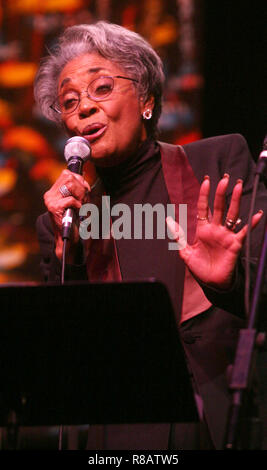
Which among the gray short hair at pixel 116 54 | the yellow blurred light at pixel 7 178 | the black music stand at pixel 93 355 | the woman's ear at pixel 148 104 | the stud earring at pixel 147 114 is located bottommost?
the yellow blurred light at pixel 7 178

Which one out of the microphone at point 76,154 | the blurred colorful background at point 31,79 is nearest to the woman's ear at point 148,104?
the microphone at point 76,154

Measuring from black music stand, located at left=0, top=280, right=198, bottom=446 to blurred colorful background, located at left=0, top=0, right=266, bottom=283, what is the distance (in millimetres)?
2043

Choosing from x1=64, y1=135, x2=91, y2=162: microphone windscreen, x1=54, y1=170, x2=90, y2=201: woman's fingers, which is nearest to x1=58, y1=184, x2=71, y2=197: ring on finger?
x1=54, y1=170, x2=90, y2=201: woman's fingers

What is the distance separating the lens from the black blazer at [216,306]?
5.74 ft

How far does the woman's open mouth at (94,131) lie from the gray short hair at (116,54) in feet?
0.77

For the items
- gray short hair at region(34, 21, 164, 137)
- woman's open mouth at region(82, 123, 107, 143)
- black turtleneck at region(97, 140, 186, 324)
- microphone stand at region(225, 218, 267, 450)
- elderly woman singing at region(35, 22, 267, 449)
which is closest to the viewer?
microphone stand at region(225, 218, 267, 450)

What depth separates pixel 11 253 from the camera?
11.3ft

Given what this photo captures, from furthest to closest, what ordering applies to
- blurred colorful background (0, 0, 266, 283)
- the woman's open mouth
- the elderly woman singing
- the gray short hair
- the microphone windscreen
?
blurred colorful background (0, 0, 266, 283), the gray short hair, the woman's open mouth, the microphone windscreen, the elderly woman singing

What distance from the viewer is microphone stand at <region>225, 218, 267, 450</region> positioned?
1212 millimetres

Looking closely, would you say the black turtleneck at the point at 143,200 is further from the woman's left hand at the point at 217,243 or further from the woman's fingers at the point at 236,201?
the woman's fingers at the point at 236,201

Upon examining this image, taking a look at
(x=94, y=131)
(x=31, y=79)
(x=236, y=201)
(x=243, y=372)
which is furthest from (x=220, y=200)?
(x=31, y=79)

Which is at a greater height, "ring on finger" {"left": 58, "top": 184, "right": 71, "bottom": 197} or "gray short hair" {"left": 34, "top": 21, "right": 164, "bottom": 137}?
"gray short hair" {"left": 34, "top": 21, "right": 164, "bottom": 137}

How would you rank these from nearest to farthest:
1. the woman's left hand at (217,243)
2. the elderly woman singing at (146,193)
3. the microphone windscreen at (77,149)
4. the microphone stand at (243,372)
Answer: the microphone stand at (243,372), the woman's left hand at (217,243), the elderly woman singing at (146,193), the microphone windscreen at (77,149)

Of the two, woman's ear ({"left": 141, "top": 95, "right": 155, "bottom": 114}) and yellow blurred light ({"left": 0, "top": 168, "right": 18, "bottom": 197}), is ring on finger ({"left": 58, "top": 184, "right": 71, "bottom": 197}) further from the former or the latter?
yellow blurred light ({"left": 0, "top": 168, "right": 18, "bottom": 197})
